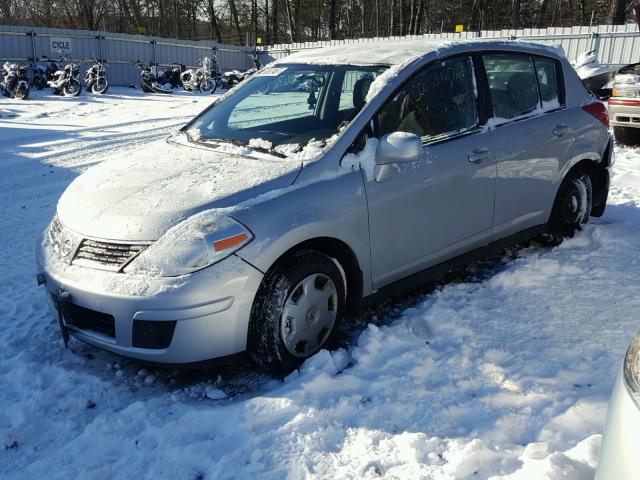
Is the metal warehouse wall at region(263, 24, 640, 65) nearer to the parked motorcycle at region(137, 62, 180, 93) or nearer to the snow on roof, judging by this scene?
the parked motorcycle at region(137, 62, 180, 93)

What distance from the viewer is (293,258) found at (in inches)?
121

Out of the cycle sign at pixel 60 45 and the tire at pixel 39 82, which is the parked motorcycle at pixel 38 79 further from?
the cycle sign at pixel 60 45

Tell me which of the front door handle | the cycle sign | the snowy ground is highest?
the cycle sign

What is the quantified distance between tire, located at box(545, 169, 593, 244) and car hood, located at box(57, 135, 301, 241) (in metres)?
2.70

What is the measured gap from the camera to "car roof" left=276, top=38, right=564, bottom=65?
383 centimetres

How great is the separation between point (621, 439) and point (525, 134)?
10.7 ft

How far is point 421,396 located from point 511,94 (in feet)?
8.43

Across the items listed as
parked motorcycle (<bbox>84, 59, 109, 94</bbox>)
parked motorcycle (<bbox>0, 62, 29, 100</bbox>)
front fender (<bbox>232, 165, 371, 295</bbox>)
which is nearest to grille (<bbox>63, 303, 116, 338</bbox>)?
front fender (<bbox>232, 165, 371, 295</bbox>)

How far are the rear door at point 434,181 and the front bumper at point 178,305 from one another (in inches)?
37.4

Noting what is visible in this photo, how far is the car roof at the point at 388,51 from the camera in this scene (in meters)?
3.83

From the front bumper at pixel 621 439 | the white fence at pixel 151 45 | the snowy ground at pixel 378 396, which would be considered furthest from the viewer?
the white fence at pixel 151 45

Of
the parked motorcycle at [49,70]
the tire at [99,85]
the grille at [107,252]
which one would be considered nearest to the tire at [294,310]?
the grille at [107,252]

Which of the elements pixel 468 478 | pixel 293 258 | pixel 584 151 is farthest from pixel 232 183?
pixel 584 151

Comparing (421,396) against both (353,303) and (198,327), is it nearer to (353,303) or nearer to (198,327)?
(353,303)
